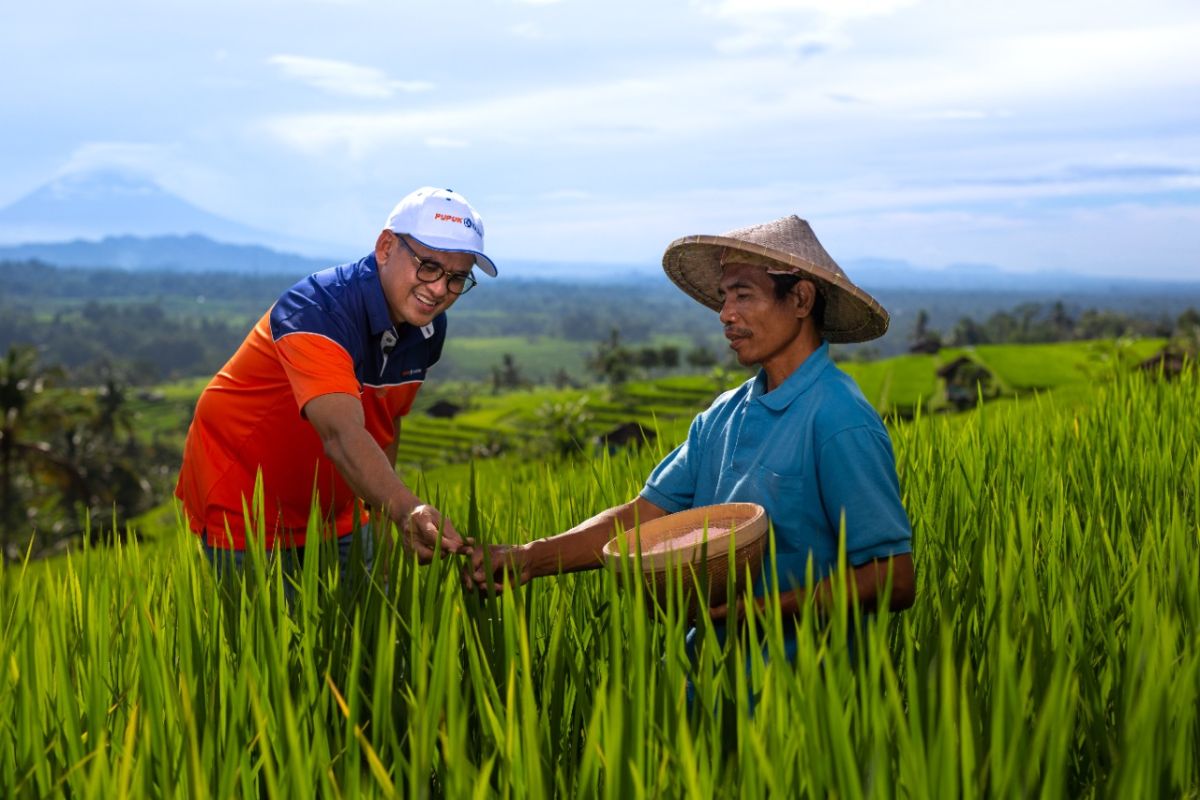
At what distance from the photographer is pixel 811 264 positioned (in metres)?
2.02

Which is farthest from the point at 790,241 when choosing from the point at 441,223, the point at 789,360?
the point at 441,223

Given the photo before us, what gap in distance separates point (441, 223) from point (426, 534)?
84 centimetres

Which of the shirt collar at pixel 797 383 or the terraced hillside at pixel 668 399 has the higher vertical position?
the shirt collar at pixel 797 383

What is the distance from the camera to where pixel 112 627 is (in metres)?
2.43

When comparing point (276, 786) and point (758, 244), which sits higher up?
point (758, 244)

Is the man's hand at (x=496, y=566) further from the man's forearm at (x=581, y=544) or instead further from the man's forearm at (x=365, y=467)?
the man's forearm at (x=365, y=467)

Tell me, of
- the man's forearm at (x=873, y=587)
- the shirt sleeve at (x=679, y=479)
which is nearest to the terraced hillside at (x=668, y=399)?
the shirt sleeve at (x=679, y=479)

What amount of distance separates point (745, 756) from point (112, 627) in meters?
1.69

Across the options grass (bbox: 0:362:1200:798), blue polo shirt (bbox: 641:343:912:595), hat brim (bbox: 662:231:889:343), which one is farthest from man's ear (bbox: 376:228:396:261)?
blue polo shirt (bbox: 641:343:912:595)

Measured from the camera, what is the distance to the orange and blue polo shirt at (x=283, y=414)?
2.92m

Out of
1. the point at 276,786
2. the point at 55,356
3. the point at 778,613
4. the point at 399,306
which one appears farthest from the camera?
the point at 55,356

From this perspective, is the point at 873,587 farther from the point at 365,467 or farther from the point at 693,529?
the point at 365,467

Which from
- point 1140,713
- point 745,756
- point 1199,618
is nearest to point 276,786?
point 745,756

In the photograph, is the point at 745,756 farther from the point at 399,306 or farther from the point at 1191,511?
the point at 1191,511
